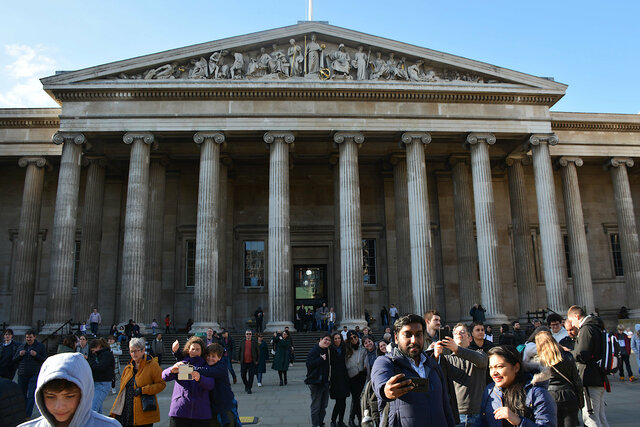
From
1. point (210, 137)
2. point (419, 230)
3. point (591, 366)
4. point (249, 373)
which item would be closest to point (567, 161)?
point (419, 230)

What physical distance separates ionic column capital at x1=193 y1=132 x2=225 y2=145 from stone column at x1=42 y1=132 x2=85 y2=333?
5.46m

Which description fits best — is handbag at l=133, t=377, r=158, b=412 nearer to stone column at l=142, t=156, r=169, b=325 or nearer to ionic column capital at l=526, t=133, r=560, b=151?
stone column at l=142, t=156, r=169, b=325

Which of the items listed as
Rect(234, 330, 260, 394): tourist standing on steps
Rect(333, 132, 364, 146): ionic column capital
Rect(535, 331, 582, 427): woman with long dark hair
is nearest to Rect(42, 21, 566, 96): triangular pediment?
Rect(333, 132, 364, 146): ionic column capital

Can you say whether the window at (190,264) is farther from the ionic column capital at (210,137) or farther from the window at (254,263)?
the ionic column capital at (210,137)

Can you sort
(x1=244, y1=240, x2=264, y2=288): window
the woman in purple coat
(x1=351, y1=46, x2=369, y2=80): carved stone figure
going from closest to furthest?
the woman in purple coat → (x1=351, y1=46, x2=369, y2=80): carved stone figure → (x1=244, y1=240, x2=264, y2=288): window

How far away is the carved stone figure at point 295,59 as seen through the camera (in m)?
26.6

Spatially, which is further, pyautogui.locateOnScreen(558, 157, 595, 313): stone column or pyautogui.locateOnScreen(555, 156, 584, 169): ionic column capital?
pyautogui.locateOnScreen(555, 156, 584, 169): ionic column capital

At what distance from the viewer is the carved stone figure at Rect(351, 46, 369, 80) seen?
87.1ft

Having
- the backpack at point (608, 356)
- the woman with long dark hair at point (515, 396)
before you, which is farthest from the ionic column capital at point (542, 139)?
the woman with long dark hair at point (515, 396)

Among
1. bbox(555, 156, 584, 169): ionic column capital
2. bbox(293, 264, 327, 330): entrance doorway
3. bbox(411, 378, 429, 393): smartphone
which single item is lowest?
bbox(411, 378, 429, 393): smartphone

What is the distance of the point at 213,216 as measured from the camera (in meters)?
24.9

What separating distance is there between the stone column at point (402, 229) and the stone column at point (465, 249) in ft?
9.87

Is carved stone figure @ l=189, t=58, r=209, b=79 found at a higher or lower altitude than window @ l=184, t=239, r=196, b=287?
higher

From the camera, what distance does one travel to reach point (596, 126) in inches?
1207
